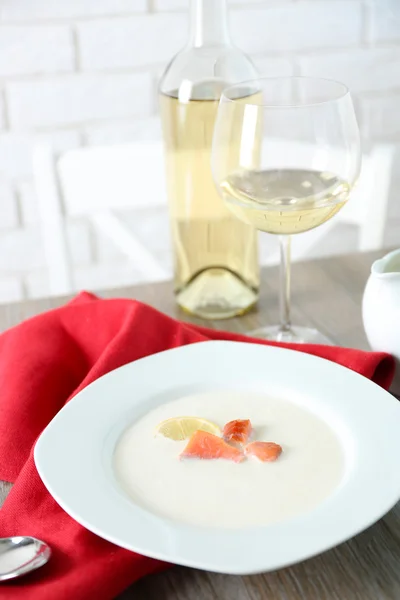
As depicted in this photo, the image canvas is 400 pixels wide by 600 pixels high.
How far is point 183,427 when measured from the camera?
0.58 m

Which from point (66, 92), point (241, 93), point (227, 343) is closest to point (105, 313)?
point (227, 343)

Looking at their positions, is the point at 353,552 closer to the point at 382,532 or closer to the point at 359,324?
the point at 382,532

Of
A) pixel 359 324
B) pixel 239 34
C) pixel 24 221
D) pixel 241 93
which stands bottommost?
Result: pixel 24 221

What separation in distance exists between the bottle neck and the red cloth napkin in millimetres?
273

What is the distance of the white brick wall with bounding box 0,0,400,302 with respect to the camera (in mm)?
1561

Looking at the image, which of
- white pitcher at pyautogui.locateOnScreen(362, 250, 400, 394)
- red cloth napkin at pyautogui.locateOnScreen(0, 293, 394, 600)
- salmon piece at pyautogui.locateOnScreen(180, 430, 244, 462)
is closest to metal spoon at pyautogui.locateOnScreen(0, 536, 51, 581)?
red cloth napkin at pyautogui.locateOnScreen(0, 293, 394, 600)

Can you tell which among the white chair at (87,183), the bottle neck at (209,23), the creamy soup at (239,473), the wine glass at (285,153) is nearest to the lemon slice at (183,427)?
the creamy soup at (239,473)

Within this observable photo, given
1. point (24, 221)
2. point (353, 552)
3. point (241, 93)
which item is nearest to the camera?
point (353, 552)

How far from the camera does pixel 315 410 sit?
0.60m

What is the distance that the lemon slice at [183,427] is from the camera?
22.3 inches

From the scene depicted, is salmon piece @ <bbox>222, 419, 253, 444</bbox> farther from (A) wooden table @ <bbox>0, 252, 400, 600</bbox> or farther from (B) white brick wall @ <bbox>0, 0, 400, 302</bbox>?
(B) white brick wall @ <bbox>0, 0, 400, 302</bbox>

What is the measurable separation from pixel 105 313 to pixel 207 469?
11.3 inches

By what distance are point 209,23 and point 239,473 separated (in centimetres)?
47

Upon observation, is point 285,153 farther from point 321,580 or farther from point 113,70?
point 113,70
